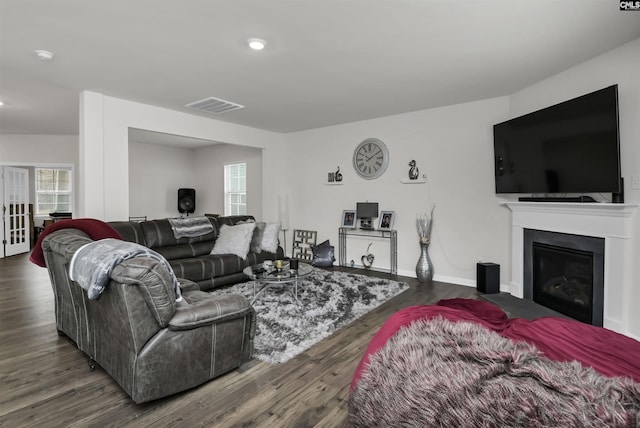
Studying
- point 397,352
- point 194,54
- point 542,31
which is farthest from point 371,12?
point 397,352

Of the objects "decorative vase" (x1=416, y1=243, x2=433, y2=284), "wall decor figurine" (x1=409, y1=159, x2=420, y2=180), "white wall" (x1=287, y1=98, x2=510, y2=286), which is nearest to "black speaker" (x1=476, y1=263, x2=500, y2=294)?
"white wall" (x1=287, y1=98, x2=510, y2=286)

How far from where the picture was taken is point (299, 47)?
9.03ft

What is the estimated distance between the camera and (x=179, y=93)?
3938mm

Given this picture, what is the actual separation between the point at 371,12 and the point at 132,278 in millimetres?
2252

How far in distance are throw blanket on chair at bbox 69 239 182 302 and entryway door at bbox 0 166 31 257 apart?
666 cm

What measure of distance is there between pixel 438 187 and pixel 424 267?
3.83 ft

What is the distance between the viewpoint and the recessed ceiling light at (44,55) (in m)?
2.84

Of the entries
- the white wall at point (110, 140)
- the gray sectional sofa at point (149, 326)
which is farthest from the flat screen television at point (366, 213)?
the gray sectional sofa at point (149, 326)

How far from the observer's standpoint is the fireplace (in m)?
2.95

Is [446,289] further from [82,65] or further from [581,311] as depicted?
[82,65]

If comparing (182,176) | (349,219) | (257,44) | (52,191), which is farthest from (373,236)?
(52,191)

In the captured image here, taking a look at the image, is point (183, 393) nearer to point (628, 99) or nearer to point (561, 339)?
point (561, 339)

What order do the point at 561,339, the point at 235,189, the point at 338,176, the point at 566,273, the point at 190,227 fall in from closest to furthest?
1. the point at 561,339
2. the point at 566,273
3. the point at 190,227
4. the point at 338,176
5. the point at 235,189

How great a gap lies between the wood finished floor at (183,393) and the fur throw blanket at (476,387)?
829 mm
